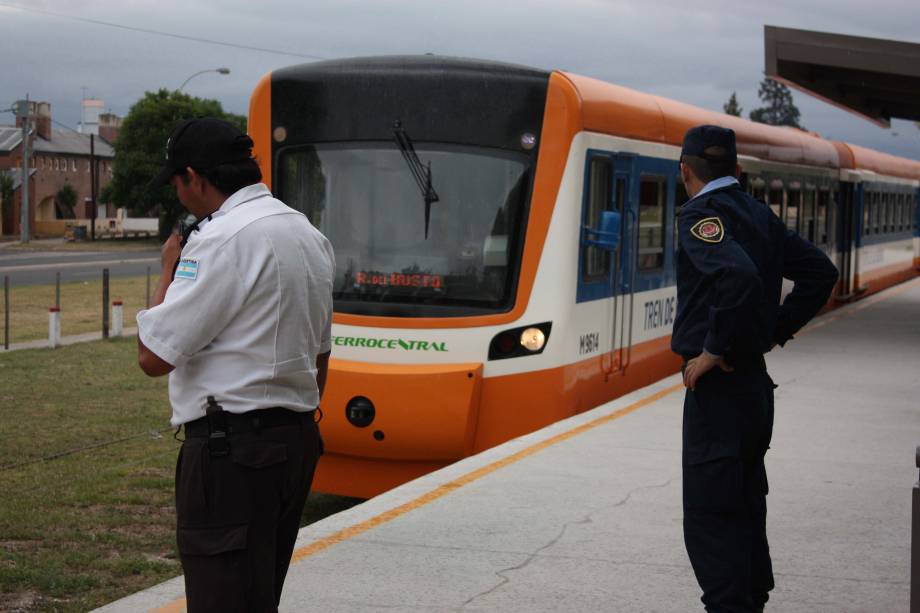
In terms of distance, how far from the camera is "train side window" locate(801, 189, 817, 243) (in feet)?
61.9

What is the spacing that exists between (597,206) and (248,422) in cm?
633

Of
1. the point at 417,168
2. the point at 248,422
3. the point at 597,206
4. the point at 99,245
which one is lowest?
the point at 99,245

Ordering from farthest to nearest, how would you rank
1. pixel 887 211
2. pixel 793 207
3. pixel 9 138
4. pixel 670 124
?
pixel 9 138
pixel 887 211
pixel 793 207
pixel 670 124

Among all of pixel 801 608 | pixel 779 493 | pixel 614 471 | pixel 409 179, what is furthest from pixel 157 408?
pixel 801 608

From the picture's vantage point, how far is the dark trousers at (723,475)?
4324 millimetres

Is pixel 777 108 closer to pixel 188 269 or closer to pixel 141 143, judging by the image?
pixel 141 143

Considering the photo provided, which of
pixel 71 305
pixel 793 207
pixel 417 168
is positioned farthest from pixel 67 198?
pixel 417 168

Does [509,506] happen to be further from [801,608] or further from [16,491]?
[16,491]

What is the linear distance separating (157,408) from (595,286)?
6071 millimetres

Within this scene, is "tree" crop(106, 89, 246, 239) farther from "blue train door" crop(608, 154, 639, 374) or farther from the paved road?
"blue train door" crop(608, 154, 639, 374)

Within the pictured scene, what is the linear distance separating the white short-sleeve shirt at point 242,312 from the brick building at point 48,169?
8265 centimetres

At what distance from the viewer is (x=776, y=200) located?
662 inches

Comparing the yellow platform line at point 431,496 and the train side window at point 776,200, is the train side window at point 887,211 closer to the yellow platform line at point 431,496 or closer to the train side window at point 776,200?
the train side window at point 776,200

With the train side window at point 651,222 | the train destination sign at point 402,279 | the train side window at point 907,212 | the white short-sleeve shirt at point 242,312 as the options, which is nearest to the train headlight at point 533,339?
the train destination sign at point 402,279
